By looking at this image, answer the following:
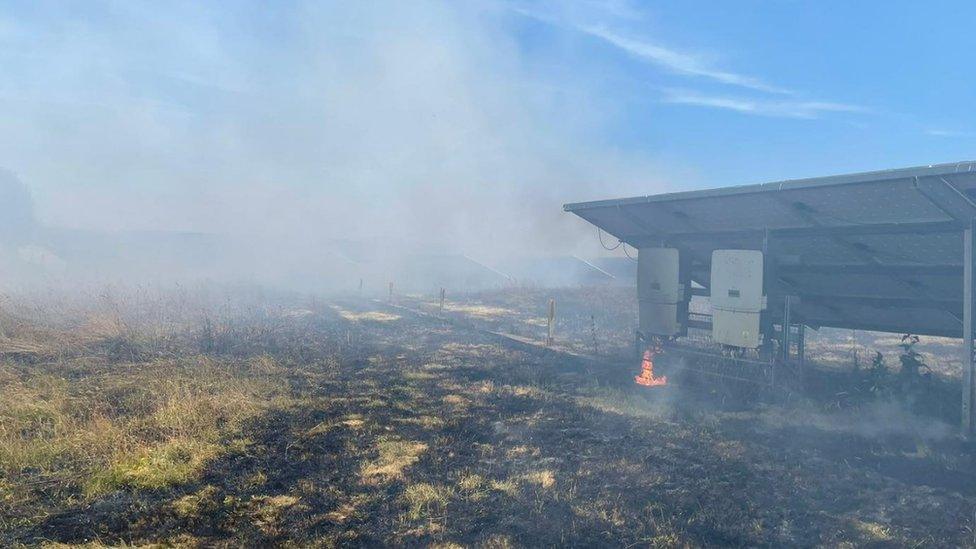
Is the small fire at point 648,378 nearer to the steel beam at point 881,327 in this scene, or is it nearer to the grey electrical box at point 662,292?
the grey electrical box at point 662,292

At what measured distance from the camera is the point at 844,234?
376 inches

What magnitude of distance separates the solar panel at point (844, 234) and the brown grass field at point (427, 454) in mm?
2233

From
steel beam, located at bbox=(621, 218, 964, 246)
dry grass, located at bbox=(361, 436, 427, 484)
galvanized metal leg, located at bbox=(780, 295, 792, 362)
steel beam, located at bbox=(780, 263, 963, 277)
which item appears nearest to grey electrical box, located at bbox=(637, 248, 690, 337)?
steel beam, located at bbox=(621, 218, 964, 246)

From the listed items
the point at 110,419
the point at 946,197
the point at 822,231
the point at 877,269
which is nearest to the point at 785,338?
the point at 877,269

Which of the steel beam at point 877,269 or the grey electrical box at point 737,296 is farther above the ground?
the steel beam at point 877,269

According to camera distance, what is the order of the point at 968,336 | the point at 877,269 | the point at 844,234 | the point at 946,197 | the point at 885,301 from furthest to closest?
the point at 885,301 → the point at 877,269 → the point at 844,234 → the point at 968,336 → the point at 946,197

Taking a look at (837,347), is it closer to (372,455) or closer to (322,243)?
(372,455)

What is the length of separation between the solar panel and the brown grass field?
2.23 metres

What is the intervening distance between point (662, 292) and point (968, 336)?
18.2 ft

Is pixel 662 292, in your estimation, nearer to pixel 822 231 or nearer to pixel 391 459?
pixel 822 231

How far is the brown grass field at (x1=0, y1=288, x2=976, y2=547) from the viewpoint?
479 cm

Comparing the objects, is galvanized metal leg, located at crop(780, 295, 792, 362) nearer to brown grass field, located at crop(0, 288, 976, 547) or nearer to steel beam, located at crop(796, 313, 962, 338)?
steel beam, located at crop(796, 313, 962, 338)

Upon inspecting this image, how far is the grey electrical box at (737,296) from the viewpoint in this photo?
34.6 ft

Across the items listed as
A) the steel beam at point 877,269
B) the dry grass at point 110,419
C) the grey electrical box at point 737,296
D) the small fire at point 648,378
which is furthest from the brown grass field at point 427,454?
the steel beam at point 877,269
